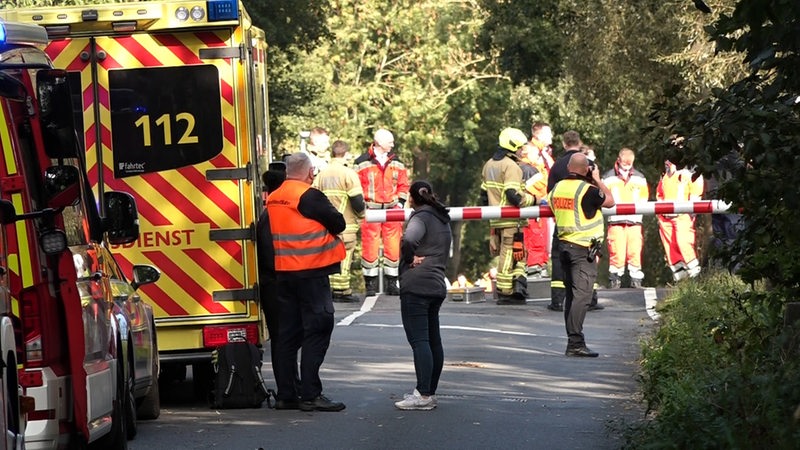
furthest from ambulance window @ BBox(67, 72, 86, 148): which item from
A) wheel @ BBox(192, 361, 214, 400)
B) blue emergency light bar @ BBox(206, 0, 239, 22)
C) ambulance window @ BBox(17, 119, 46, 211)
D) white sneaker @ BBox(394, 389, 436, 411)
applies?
ambulance window @ BBox(17, 119, 46, 211)

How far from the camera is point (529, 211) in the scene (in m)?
21.6

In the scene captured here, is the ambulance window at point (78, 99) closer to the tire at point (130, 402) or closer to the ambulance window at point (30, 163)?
the tire at point (130, 402)

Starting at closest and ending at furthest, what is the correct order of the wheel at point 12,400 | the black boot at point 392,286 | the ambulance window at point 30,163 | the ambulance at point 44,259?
the wheel at point 12,400, the ambulance at point 44,259, the ambulance window at point 30,163, the black boot at point 392,286

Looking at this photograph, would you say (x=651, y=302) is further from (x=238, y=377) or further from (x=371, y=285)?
(x=238, y=377)

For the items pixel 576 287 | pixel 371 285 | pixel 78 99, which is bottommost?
pixel 371 285

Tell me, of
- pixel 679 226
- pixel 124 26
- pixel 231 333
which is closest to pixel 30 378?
pixel 231 333

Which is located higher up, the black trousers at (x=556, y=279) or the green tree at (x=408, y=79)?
the green tree at (x=408, y=79)

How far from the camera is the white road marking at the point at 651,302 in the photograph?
2027 cm

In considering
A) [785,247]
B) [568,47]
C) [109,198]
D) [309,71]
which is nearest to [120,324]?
[109,198]

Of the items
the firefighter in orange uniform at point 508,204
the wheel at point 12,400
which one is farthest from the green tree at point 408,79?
the wheel at point 12,400

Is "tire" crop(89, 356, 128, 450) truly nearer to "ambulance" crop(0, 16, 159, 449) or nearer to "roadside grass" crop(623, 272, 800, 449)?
"ambulance" crop(0, 16, 159, 449)

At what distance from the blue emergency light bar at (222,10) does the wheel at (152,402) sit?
2.29 metres

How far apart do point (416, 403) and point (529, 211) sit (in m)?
9.07

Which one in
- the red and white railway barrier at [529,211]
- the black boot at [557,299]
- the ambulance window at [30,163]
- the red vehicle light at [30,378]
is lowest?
the black boot at [557,299]
